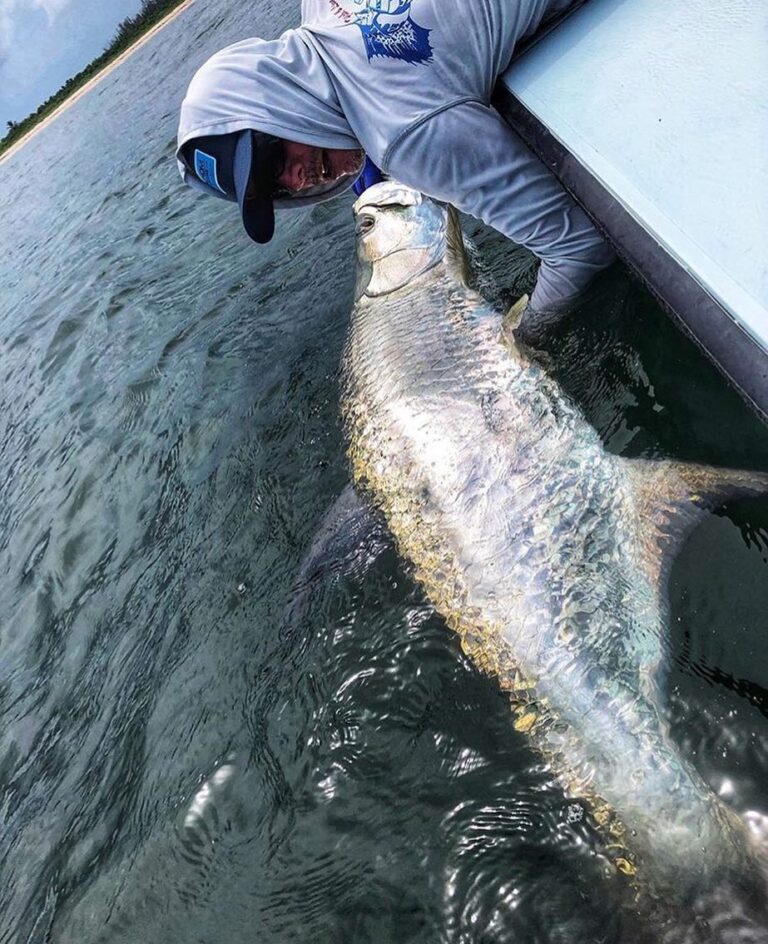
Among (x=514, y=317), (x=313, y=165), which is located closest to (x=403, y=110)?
(x=313, y=165)

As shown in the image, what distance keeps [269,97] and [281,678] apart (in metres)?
2.48

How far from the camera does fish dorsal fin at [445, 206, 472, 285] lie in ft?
14.2

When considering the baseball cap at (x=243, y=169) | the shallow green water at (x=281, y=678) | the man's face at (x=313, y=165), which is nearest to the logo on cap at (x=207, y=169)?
the baseball cap at (x=243, y=169)

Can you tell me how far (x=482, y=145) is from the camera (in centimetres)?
339

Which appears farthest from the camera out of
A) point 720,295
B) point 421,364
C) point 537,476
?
point 421,364

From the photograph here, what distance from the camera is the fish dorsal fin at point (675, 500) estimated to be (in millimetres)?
2912

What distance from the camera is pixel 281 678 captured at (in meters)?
3.52

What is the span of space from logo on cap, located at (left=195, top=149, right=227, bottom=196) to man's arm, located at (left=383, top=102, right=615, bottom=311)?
2.63 ft

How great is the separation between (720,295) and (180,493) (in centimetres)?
374

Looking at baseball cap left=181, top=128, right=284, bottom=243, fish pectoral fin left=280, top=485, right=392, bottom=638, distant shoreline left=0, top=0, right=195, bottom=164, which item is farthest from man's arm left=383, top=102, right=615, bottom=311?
distant shoreline left=0, top=0, right=195, bottom=164

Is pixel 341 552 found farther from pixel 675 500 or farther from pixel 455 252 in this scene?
pixel 455 252

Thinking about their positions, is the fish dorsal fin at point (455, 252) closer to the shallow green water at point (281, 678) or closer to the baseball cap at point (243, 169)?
the shallow green water at point (281, 678)

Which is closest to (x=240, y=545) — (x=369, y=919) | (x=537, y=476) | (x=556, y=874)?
(x=537, y=476)

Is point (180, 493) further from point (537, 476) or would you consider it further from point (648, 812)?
point (648, 812)
